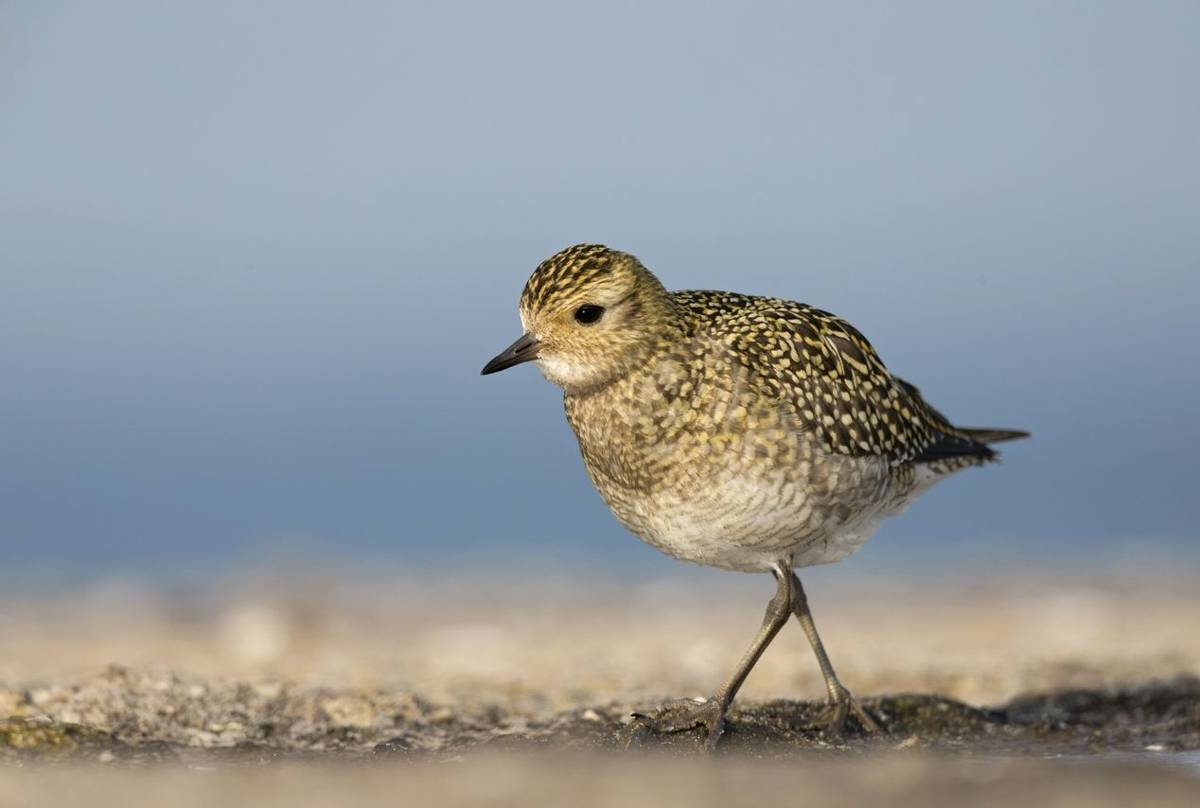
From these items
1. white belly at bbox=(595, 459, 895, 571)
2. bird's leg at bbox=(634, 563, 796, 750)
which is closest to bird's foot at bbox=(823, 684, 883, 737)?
bird's leg at bbox=(634, 563, 796, 750)

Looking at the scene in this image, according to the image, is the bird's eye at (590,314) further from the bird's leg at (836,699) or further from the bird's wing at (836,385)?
the bird's leg at (836,699)

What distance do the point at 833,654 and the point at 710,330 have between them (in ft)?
15.3

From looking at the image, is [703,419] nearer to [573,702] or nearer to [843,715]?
[843,715]

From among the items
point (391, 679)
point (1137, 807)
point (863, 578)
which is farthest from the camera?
point (863, 578)

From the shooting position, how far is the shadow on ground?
8367 mm

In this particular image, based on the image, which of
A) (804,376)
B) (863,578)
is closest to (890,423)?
(804,376)

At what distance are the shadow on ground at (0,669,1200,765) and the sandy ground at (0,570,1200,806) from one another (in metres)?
0.02

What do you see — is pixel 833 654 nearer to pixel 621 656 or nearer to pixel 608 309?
pixel 621 656

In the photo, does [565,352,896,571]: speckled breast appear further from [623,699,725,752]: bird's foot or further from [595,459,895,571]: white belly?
[623,699,725,752]: bird's foot

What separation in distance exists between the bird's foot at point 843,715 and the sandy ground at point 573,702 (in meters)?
0.12

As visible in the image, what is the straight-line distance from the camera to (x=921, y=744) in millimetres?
8719

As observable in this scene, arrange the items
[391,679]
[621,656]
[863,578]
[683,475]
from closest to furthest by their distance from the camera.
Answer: [683,475]
[391,679]
[621,656]
[863,578]

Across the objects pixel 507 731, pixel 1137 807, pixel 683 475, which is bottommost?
pixel 1137 807

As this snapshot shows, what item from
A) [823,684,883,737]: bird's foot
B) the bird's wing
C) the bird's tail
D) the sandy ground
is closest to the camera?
the sandy ground
